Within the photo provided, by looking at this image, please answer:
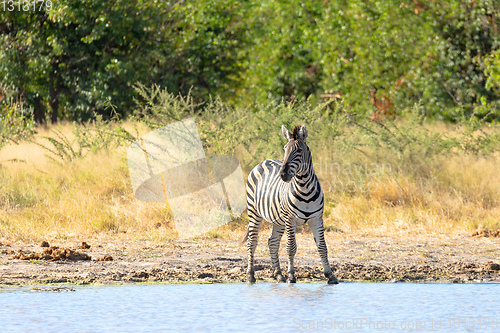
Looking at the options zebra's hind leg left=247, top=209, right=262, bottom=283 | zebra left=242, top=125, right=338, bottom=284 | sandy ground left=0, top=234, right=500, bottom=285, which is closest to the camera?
zebra left=242, top=125, right=338, bottom=284

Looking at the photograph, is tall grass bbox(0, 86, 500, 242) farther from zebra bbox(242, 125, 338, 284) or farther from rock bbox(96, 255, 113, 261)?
zebra bbox(242, 125, 338, 284)

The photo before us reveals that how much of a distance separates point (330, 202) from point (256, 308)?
5.64 meters

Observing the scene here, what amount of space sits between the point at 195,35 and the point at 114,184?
11.0 m

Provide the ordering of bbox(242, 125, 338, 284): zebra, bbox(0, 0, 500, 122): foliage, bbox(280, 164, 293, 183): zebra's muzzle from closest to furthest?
bbox(280, 164, 293, 183): zebra's muzzle
bbox(242, 125, 338, 284): zebra
bbox(0, 0, 500, 122): foliage

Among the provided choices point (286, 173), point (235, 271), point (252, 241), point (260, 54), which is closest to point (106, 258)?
point (235, 271)

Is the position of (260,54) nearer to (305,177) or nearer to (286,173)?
(305,177)

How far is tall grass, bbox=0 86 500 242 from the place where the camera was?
10.9 metres

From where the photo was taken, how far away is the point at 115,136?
14.5 m

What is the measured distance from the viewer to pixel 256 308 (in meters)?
6.38

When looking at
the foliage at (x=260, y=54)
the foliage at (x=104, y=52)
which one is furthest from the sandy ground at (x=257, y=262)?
the foliage at (x=104, y=52)

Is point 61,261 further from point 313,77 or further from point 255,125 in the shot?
point 313,77

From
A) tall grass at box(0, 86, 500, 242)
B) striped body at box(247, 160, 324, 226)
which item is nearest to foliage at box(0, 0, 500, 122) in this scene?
tall grass at box(0, 86, 500, 242)

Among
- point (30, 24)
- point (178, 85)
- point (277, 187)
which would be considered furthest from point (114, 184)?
point (178, 85)

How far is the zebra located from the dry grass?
3136mm
